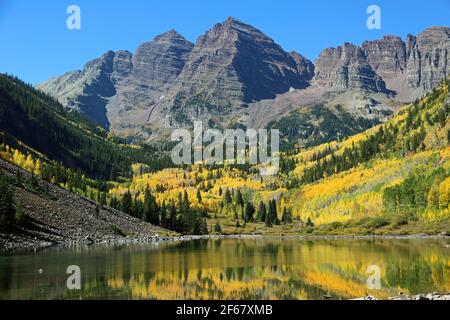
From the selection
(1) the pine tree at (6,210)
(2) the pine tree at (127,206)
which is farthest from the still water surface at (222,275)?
(2) the pine tree at (127,206)

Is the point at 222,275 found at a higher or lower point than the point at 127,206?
lower

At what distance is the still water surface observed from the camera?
54.8m

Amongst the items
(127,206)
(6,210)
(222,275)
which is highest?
(127,206)

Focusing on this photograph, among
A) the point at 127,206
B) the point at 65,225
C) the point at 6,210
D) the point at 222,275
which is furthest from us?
the point at 127,206

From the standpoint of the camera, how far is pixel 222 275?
70.6m

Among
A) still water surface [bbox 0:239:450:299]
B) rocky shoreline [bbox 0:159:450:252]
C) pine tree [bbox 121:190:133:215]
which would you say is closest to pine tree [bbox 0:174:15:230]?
rocky shoreline [bbox 0:159:450:252]

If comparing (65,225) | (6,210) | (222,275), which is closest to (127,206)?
(65,225)

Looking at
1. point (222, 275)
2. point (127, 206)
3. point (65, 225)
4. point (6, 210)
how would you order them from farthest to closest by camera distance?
1. point (127, 206)
2. point (65, 225)
3. point (6, 210)
4. point (222, 275)

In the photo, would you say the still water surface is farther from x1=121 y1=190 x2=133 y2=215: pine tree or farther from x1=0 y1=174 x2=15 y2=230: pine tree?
x1=121 y1=190 x2=133 y2=215: pine tree

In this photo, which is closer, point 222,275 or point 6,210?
point 222,275

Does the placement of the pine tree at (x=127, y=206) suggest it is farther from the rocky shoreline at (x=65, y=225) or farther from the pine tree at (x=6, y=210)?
the pine tree at (x=6, y=210)

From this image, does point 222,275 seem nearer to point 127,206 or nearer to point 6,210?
point 6,210
